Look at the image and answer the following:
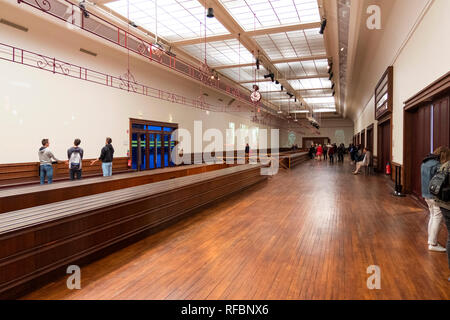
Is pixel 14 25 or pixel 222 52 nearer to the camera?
pixel 14 25

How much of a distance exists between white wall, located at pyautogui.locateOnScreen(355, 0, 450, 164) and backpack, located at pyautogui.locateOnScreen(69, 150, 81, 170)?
284 inches

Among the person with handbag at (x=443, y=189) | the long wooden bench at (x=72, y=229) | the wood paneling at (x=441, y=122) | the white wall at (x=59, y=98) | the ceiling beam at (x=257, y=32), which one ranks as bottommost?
the long wooden bench at (x=72, y=229)

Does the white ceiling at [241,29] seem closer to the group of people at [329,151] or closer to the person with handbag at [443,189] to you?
the person with handbag at [443,189]

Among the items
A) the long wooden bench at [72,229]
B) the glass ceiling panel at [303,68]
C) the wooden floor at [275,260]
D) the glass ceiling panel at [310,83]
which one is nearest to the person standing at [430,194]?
the wooden floor at [275,260]

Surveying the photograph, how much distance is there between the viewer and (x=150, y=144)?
38.8ft

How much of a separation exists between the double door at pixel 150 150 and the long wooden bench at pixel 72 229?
263 inches

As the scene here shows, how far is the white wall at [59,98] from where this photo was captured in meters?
6.65

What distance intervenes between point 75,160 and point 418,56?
7596 millimetres

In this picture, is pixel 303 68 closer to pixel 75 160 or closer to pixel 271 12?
pixel 271 12

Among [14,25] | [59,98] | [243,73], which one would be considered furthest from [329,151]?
[14,25]

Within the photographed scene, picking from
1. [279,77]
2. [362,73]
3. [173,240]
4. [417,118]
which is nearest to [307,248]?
[173,240]

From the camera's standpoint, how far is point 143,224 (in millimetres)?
3896

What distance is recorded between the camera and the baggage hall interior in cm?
264
